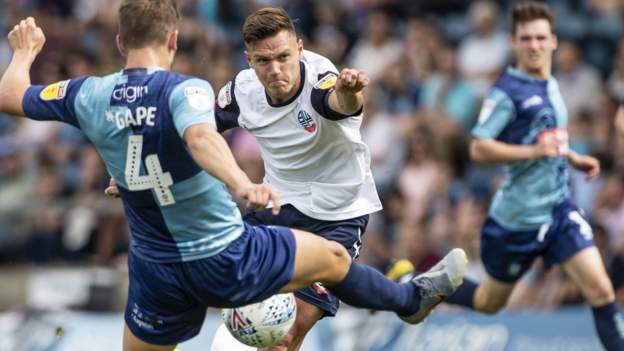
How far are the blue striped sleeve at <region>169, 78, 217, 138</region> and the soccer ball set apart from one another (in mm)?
1248

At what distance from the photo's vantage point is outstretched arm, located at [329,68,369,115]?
6266 mm

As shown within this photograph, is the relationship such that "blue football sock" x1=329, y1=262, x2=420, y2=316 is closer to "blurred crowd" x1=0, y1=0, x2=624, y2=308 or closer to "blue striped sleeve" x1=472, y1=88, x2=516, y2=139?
"blue striped sleeve" x1=472, y1=88, x2=516, y2=139

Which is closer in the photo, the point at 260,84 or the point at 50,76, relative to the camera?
the point at 260,84

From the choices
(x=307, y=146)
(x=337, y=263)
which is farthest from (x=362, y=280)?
(x=307, y=146)

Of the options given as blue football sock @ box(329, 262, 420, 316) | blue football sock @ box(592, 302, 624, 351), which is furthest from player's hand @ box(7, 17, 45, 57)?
blue football sock @ box(592, 302, 624, 351)

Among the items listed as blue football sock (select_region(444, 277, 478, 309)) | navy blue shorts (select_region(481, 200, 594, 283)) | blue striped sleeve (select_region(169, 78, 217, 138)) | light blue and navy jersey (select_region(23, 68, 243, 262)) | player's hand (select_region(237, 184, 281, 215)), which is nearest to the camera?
player's hand (select_region(237, 184, 281, 215))

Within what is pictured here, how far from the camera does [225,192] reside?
21.0ft

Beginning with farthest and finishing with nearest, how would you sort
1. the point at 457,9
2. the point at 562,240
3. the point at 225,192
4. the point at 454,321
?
the point at 457,9, the point at 454,321, the point at 562,240, the point at 225,192

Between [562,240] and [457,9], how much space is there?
247 inches

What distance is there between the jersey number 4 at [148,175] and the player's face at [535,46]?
3868 millimetres

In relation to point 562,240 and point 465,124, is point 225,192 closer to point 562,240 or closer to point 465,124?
point 562,240

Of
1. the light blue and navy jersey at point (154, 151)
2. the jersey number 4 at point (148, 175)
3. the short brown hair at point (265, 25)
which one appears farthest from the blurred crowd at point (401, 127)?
the jersey number 4 at point (148, 175)

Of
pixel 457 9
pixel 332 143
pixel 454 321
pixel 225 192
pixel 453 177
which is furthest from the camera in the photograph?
pixel 457 9

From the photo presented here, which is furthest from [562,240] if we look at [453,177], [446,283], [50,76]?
[50,76]
